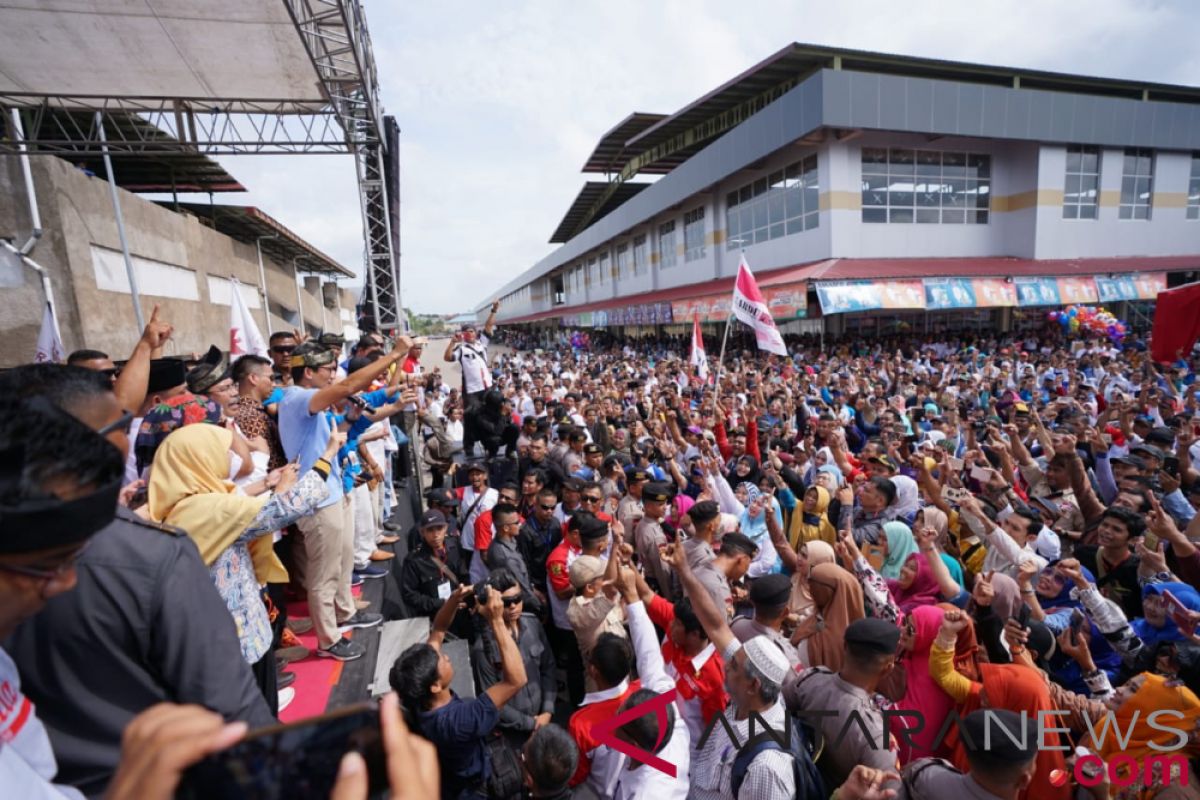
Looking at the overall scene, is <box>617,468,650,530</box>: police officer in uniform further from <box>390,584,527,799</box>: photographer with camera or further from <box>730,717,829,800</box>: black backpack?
<box>730,717,829,800</box>: black backpack

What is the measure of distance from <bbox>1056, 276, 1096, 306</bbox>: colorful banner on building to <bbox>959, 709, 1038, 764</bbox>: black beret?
21105 mm

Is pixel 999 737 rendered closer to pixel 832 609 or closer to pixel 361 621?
pixel 832 609

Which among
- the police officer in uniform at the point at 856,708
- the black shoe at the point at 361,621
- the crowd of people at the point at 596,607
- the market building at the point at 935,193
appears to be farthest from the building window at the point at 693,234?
the police officer in uniform at the point at 856,708

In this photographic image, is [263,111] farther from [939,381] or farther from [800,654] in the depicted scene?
[939,381]

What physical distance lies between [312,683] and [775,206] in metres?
22.0

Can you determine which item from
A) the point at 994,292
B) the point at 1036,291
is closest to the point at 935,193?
the point at 1036,291

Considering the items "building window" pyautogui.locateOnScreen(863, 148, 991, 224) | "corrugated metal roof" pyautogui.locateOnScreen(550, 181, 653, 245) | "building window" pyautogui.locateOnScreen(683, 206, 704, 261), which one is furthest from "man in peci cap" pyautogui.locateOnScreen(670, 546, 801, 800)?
"corrugated metal roof" pyautogui.locateOnScreen(550, 181, 653, 245)

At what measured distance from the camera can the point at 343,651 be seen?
11.4 feet

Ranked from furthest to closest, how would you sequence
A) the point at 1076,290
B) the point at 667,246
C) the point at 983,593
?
1. the point at 667,246
2. the point at 1076,290
3. the point at 983,593

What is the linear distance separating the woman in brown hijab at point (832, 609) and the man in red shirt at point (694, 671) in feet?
1.78

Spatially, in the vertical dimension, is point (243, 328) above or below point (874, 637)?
above

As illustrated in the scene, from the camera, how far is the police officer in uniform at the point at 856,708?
2.16 m

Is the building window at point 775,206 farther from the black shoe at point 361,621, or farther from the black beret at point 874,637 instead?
the black beret at point 874,637

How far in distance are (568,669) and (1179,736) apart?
3.26 meters
